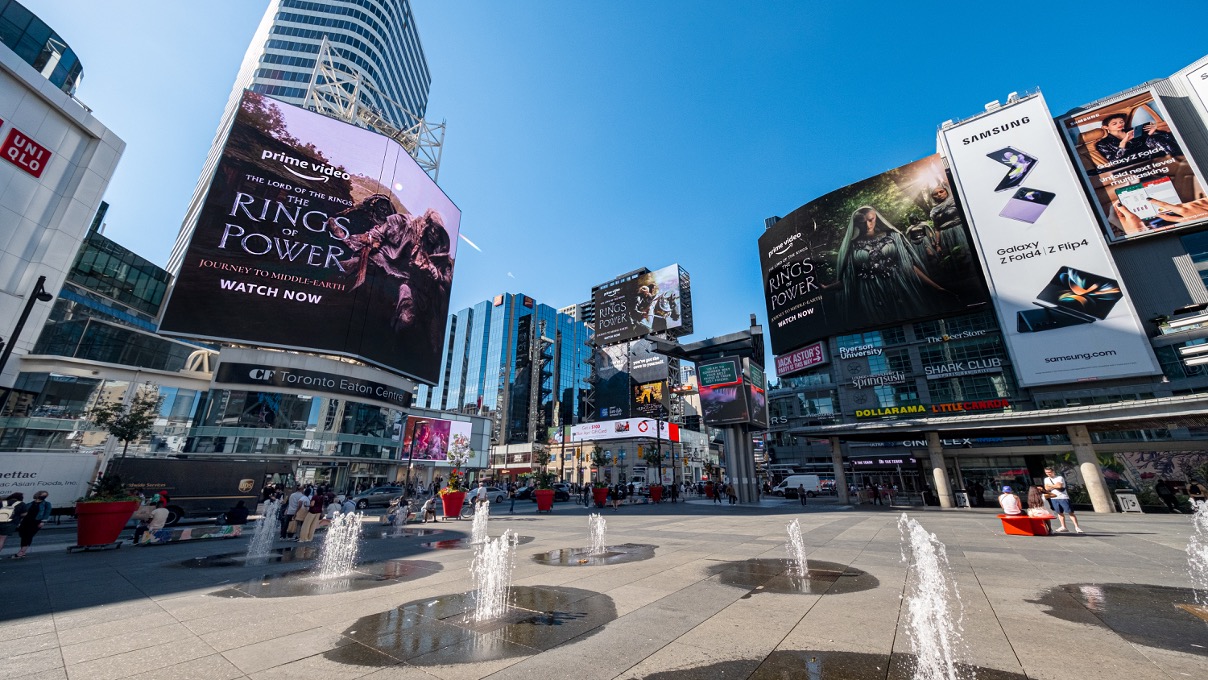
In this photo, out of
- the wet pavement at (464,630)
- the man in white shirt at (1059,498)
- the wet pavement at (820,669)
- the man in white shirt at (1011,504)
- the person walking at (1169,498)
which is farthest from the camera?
the person walking at (1169,498)

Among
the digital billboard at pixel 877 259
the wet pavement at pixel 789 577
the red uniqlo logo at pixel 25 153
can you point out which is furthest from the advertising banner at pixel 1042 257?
the red uniqlo logo at pixel 25 153

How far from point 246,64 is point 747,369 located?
98996 mm

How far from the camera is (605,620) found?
5.61 meters

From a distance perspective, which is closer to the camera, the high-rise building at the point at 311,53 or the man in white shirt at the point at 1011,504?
the man in white shirt at the point at 1011,504

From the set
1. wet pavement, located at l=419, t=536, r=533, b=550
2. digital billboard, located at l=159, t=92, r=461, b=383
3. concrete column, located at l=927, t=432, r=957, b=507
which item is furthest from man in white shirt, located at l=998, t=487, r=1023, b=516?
digital billboard, located at l=159, t=92, r=461, b=383

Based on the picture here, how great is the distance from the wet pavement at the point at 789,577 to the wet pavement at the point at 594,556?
2.21m

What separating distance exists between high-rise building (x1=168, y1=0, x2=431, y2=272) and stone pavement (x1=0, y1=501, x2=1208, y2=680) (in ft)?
243

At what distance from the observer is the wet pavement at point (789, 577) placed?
23.2ft

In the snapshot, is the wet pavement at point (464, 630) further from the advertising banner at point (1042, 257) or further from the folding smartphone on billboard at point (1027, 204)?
the folding smartphone on billboard at point (1027, 204)

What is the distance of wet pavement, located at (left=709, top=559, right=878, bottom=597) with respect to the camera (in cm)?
708

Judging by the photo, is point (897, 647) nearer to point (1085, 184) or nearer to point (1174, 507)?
point (1174, 507)

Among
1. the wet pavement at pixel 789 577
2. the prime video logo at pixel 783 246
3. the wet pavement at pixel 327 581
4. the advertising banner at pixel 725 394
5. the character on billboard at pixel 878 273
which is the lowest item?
the wet pavement at pixel 327 581

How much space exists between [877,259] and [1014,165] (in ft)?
43.4

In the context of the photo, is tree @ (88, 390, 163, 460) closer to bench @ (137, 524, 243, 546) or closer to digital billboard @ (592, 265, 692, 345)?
bench @ (137, 524, 243, 546)
